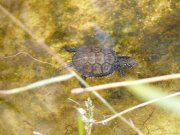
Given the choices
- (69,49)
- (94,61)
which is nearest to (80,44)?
(69,49)

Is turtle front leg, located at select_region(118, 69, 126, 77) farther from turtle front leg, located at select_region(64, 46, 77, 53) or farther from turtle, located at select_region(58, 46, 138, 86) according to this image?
turtle front leg, located at select_region(64, 46, 77, 53)

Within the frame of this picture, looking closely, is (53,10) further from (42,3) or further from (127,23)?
(127,23)

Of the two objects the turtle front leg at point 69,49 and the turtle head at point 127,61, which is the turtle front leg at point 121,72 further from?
the turtle front leg at point 69,49

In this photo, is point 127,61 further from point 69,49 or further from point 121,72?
point 69,49

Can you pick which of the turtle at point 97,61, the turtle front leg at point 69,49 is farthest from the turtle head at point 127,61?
the turtle front leg at point 69,49

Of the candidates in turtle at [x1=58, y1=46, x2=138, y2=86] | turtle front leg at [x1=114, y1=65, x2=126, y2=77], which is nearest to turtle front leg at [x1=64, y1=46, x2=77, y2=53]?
turtle at [x1=58, y1=46, x2=138, y2=86]

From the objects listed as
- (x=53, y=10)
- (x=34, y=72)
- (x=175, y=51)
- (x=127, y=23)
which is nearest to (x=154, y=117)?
(x=175, y=51)
